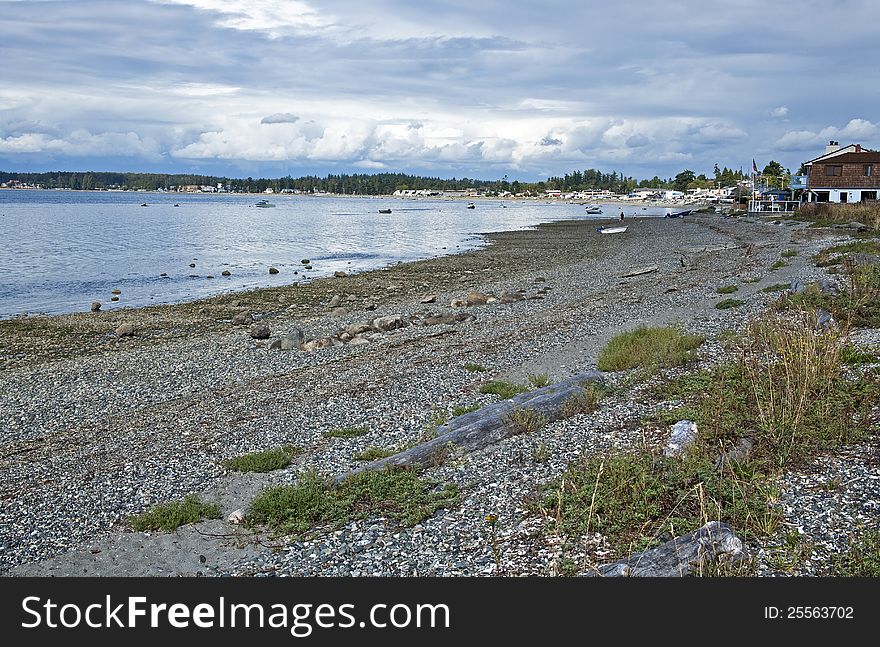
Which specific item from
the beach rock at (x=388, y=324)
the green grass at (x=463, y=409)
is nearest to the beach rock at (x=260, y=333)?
the beach rock at (x=388, y=324)

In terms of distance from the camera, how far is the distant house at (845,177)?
79812mm

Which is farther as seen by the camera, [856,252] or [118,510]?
[856,252]

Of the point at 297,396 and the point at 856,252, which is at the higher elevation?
the point at 856,252

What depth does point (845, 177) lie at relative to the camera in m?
81.6

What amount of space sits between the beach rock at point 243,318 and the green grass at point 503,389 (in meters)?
16.9

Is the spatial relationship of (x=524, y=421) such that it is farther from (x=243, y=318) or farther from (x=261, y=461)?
(x=243, y=318)

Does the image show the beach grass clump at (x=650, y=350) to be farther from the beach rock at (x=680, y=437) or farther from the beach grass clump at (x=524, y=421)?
the beach rock at (x=680, y=437)

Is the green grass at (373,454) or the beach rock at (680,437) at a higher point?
the beach rock at (680,437)

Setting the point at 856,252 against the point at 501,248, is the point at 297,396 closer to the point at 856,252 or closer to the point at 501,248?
the point at 856,252

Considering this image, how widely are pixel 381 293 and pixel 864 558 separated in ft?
109

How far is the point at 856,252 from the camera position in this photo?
3175 cm

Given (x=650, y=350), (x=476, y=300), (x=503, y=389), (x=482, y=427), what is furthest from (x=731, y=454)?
(x=476, y=300)

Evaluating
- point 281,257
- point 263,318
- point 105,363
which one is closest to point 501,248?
point 281,257

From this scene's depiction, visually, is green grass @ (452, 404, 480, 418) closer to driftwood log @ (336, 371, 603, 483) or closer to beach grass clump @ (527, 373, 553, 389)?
driftwood log @ (336, 371, 603, 483)
